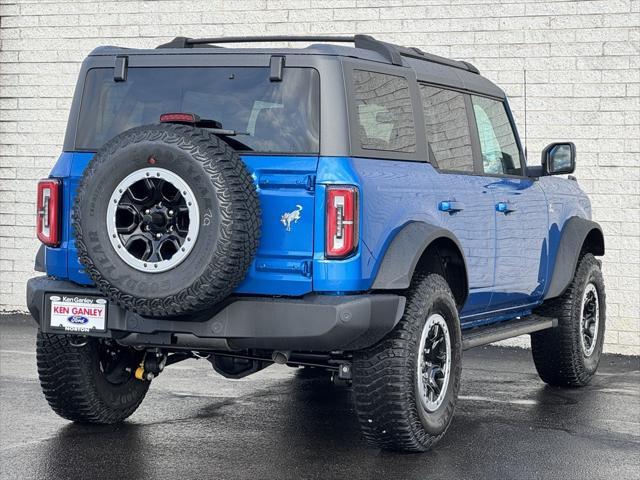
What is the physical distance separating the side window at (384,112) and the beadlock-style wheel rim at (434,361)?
2.99 feet

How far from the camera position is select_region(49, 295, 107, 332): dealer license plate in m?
6.08

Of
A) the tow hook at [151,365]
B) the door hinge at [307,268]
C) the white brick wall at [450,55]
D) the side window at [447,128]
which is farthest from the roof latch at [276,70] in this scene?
A: the white brick wall at [450,55]

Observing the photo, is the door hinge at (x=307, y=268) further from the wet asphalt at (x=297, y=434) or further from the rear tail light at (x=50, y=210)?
the rear tail light at (x=50, y=210)

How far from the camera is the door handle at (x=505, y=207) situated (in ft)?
24.8

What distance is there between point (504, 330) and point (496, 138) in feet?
4.04

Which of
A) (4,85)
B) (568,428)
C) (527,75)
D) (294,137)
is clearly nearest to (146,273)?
(294,137)

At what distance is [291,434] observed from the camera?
22.2 ft

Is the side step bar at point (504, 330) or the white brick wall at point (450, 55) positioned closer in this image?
the side step bar at point (504, 330)

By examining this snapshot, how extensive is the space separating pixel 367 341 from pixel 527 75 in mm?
5845

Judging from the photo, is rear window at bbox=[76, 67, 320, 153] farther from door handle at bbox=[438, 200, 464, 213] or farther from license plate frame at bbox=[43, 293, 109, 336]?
door handle at bbox=[438, 200, 464, 213]

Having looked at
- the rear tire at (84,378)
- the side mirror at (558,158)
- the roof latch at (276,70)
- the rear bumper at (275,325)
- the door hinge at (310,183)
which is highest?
the roof latch at (276,70)

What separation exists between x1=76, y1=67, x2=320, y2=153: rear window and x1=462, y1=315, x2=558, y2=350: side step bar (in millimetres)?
1704

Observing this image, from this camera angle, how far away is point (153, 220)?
19.0ft

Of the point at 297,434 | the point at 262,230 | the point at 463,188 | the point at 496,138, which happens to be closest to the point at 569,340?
the point at 496,138
